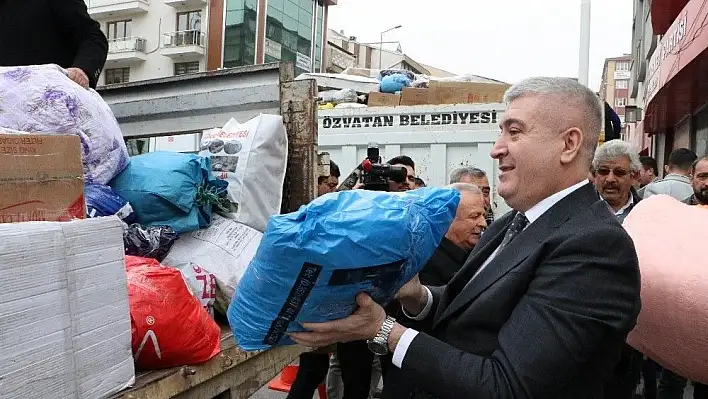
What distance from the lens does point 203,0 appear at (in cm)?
3198

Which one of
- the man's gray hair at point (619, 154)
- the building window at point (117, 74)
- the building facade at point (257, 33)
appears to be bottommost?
the man's gray hair at point (619, 154)

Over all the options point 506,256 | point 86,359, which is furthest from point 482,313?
point 86,359

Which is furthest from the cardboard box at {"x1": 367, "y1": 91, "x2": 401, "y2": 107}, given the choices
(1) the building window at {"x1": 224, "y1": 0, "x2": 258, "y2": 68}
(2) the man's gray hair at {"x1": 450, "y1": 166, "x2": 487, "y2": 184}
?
(1) the building window at {"x1": 224, "y1": 0, "x2": 258, "y2": 68}

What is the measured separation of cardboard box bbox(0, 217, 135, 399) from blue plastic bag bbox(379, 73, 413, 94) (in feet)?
19.2

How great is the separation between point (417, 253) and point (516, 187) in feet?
1.02

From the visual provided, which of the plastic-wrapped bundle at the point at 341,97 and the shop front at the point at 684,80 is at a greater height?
the shop front at the point at 684,80

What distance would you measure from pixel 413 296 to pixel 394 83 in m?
5.88

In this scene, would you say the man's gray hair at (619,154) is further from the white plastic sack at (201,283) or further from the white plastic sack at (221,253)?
the white plastic sack at (201,283)

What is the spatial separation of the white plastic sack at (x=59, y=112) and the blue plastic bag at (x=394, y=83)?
16.9 ft

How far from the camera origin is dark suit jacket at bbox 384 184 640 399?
53.2 inches

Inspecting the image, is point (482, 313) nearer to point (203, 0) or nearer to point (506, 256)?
point (506, 256)

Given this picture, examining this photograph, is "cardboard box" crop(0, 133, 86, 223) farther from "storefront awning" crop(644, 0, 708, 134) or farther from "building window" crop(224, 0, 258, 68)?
"building window" crop(224, 0, 258, 68)

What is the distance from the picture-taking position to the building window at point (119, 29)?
34125 millimetres

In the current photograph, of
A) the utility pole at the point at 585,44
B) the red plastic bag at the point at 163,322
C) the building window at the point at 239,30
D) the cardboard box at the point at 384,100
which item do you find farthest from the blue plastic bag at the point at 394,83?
the building window at the point at 239,30
